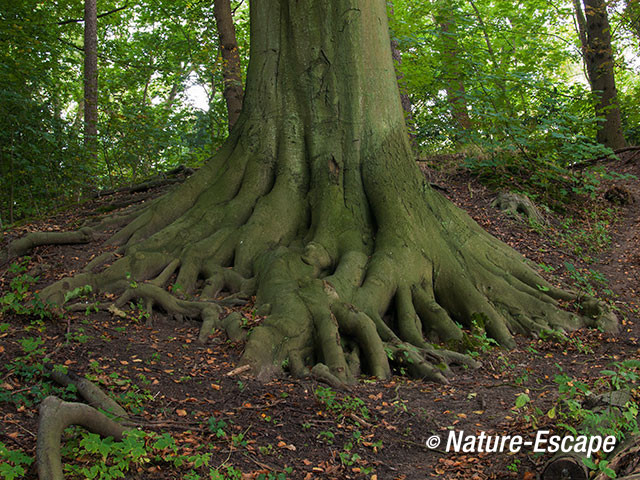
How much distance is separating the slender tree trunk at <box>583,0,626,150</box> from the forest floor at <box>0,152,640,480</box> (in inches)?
342

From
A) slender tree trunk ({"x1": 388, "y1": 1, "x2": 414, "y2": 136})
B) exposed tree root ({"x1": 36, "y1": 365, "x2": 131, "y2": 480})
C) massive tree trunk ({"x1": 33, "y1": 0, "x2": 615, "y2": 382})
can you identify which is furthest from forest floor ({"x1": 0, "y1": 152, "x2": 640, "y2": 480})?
slender tree trunk ({"x1": 388, "y1": 1, "x2": 414, "y2": 136})

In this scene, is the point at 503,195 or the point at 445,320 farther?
the point at 503,195

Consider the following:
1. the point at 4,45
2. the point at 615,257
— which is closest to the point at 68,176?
the point at 4,45

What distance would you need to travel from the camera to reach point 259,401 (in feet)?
13.2

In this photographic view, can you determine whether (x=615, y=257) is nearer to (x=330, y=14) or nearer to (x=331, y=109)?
(x=331, y=109)

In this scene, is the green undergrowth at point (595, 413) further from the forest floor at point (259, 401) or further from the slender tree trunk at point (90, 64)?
the slender tree trunk at point (90, 64)

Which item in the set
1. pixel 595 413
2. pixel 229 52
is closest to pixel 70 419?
pixel 595 413

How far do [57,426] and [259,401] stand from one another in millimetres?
1622

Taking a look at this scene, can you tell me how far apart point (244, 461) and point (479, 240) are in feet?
15.8

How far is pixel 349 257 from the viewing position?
6.02m

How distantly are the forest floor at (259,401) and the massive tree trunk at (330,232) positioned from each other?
0.42 meters

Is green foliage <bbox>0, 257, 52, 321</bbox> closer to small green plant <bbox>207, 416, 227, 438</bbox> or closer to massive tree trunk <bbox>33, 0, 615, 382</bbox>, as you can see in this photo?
massive tree trunk <bbox>33, 0, 615, 382</bbox>

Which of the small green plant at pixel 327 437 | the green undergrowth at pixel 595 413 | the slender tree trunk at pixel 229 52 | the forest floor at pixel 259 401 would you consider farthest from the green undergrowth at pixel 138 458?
the slender tree trunk at pixel 229 52

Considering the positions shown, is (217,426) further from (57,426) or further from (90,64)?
(90,64)
